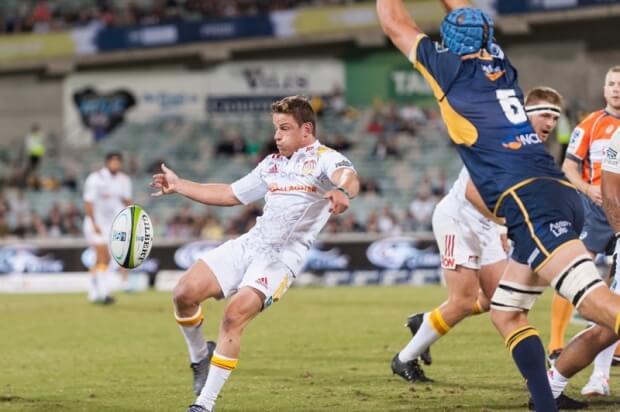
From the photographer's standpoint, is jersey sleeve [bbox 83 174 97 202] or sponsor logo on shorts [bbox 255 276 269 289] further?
jersey sleeve [bbox 83 174 97 202]

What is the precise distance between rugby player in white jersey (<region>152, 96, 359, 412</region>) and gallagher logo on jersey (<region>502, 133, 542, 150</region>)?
1.67 metres

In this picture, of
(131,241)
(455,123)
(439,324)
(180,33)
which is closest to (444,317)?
(439,324)

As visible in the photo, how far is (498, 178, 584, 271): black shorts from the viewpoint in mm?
6414

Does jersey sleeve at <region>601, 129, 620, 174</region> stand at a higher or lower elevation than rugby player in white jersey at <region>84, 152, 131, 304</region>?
higher

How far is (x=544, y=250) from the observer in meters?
6.39

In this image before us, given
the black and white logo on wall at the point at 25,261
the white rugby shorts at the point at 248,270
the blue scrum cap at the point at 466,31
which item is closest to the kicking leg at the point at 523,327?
the blue scrum cap at the point at 466,31

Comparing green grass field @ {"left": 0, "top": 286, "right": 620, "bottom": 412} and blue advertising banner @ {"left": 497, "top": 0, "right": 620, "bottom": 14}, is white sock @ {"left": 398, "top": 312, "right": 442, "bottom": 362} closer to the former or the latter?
green grass field @ {"left": 0, "top": 286, "right": 620, "bottom": 412}

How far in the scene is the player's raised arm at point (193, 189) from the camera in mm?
8242

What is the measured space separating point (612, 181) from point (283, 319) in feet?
30.0

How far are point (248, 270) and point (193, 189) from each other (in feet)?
2.42

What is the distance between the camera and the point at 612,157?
7504 millimetres

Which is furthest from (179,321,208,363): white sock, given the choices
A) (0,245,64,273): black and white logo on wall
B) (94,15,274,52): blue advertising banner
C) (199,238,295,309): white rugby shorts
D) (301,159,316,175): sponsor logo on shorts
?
(94,15,274,52): blue advertising banner

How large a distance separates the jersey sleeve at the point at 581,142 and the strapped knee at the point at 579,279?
3.37 meters

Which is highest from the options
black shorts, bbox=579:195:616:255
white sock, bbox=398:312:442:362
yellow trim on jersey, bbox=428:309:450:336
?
black shorts, bbox=579:195:616:255
